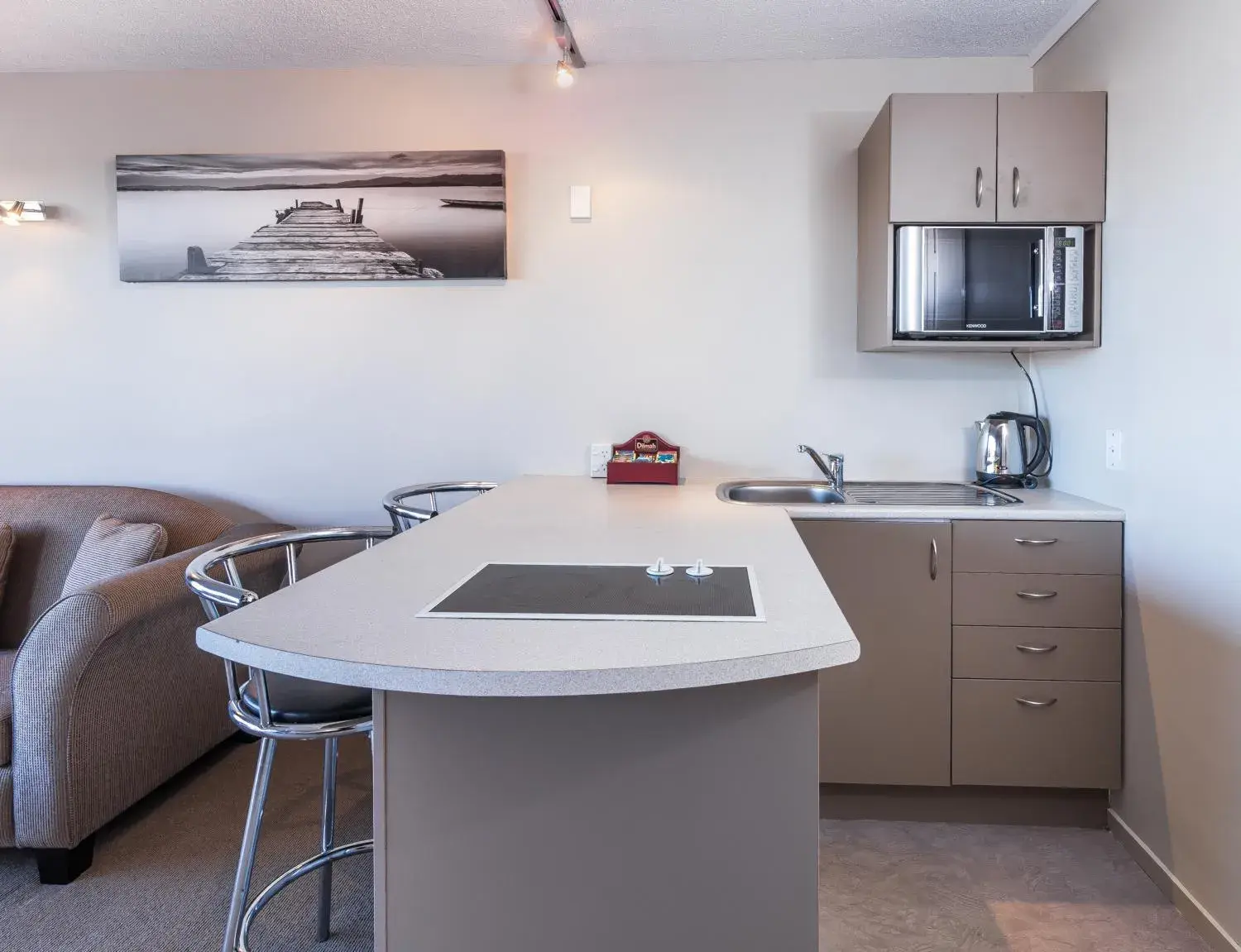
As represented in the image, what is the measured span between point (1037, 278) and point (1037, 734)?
4.30 feet

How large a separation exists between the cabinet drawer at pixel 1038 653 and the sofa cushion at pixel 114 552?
2.38 metres

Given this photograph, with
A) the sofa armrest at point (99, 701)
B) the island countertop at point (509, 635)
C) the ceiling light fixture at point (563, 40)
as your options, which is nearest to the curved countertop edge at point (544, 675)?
the island countertop at point (509, 635)

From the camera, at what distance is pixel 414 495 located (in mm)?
2982

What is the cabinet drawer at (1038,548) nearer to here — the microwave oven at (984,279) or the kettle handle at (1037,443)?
the kettle handle at (1037,443)

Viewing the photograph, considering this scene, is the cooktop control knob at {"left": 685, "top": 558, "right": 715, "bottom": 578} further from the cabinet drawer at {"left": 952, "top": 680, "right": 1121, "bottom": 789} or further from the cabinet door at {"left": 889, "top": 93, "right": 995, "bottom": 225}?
the cabinet door at {"left": 889, "top": 93, "right": 995, "bottom": 225}

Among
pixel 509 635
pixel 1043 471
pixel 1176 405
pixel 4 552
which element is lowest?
pixel 4 552

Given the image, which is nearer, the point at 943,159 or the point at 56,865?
the point at 56,865

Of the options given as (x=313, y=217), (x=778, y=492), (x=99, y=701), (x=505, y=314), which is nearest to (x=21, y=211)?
(x=313, y=217)

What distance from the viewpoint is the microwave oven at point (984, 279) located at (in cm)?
264

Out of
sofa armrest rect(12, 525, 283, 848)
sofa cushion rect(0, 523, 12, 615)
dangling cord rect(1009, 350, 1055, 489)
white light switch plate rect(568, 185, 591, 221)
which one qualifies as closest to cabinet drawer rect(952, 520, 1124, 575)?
dangling cord rect(1009, 350, 1055, 489)

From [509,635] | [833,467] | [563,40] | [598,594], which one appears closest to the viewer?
[509,635]

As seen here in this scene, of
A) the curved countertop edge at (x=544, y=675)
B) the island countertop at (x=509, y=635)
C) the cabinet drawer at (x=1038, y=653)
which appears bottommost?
the cabinet drawer at (x=1038, y=653)

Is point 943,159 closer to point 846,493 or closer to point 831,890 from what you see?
point 846,493

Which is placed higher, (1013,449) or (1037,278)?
(1037,278)
